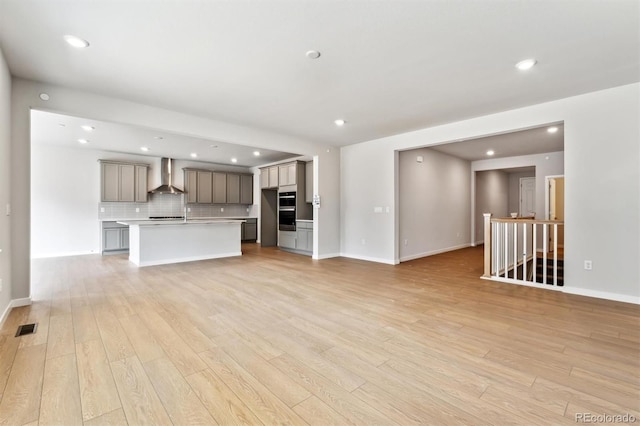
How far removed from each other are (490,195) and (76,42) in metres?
10.6

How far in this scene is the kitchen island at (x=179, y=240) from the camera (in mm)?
5684

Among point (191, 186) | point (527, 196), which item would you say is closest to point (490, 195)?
point (527, 196)

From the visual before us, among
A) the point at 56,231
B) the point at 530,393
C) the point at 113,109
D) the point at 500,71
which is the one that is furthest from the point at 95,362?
the point at 56,231

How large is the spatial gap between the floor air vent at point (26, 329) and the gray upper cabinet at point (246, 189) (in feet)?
23.8

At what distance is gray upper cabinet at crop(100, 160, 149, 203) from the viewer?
7.30 m

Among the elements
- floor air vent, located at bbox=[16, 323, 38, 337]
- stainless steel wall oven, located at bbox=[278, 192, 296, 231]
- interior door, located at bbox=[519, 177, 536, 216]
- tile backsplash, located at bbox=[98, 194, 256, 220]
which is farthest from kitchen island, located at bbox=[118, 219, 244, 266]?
interior door, located at bbox=[519, 177, 536, 216]

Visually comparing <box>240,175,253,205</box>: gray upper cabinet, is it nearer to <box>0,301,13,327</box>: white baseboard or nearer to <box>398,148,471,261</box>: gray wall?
<box>398,148,471,261</box>: gray wall

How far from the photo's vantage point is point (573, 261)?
3854 mm

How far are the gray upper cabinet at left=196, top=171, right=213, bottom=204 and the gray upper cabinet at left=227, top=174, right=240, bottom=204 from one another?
0.60 m

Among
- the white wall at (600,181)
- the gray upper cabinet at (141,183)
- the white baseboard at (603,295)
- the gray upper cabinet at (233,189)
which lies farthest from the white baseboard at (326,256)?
the gray upper cabinet at (141,183)

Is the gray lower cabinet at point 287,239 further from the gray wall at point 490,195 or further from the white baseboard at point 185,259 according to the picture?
the gray wall at point 490,195

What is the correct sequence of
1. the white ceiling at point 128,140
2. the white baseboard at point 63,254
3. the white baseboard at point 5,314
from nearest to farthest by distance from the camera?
the white baseboard at point 5,314 → the white ceiling at point 128,140 → the white baseboard at point 63,254

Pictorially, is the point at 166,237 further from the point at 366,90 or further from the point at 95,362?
the point at 366,90

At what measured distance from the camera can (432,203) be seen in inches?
287
